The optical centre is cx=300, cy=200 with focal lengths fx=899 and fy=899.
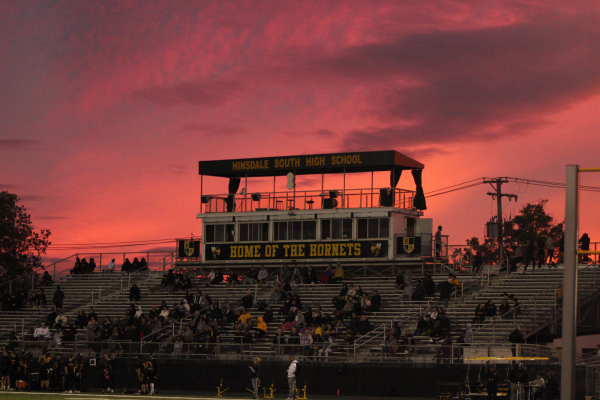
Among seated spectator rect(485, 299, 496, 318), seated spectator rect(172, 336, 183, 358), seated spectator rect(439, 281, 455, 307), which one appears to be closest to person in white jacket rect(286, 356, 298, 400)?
seated spectator rect(172, 336, 183, 358)

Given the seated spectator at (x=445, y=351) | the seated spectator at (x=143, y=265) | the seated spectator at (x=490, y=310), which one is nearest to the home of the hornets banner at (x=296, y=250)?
the seated spectator at (x=143, y=265)

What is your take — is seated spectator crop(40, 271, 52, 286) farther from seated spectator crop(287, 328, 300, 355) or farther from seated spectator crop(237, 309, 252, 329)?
seated spectator crop(287, 328, 300, 355)

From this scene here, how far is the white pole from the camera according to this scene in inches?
485

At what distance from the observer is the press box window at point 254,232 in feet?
161

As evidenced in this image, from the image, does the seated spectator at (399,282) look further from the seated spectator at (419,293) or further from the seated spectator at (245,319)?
the seated spectator at (245,319)

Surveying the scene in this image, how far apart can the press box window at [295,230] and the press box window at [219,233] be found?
2.83 metres

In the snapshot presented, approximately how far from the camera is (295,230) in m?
48.2

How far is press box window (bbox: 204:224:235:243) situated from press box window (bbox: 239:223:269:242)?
654 millimetres

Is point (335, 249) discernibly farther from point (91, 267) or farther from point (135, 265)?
point (91, 267)

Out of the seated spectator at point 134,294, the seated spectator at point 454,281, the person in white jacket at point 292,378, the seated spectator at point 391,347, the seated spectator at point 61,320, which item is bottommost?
the person in white jacket at point 292,378

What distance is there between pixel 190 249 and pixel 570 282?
40257 mm

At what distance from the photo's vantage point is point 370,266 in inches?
1801

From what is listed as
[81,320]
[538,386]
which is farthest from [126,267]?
[538,386]

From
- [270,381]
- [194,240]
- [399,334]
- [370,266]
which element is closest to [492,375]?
[399,334]
